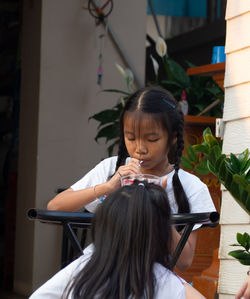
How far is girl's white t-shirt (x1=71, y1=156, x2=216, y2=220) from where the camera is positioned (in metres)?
2.35

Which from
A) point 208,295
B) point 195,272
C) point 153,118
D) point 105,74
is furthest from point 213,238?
point 153,118

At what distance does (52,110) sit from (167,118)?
7.91 ft

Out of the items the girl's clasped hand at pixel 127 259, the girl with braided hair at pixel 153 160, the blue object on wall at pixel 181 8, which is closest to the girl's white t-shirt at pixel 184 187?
the girl with braided hair at pixel 153 160

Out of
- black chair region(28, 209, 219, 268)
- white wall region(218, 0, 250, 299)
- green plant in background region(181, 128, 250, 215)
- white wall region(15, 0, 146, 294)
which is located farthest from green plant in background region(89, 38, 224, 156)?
black chair region(28, 209, 219, 268)

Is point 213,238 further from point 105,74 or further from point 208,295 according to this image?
point 105,74

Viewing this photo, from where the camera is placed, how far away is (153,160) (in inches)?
91.3

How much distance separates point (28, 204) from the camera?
4770 mm

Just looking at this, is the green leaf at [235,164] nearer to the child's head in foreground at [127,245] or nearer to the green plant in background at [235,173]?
the green plant in background at [235,173]

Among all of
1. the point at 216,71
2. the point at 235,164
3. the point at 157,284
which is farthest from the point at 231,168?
the point at 216,71

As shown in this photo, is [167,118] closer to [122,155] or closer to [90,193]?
[122,155]

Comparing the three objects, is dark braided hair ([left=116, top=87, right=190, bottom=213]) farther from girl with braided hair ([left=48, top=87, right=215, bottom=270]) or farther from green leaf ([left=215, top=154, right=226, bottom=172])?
green leaf ([left=215, top=154, right=226, bottom=172])

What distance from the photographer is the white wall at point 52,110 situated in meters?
4.66

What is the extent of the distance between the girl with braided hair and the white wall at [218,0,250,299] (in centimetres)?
60

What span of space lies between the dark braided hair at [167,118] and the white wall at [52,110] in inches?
87.3
